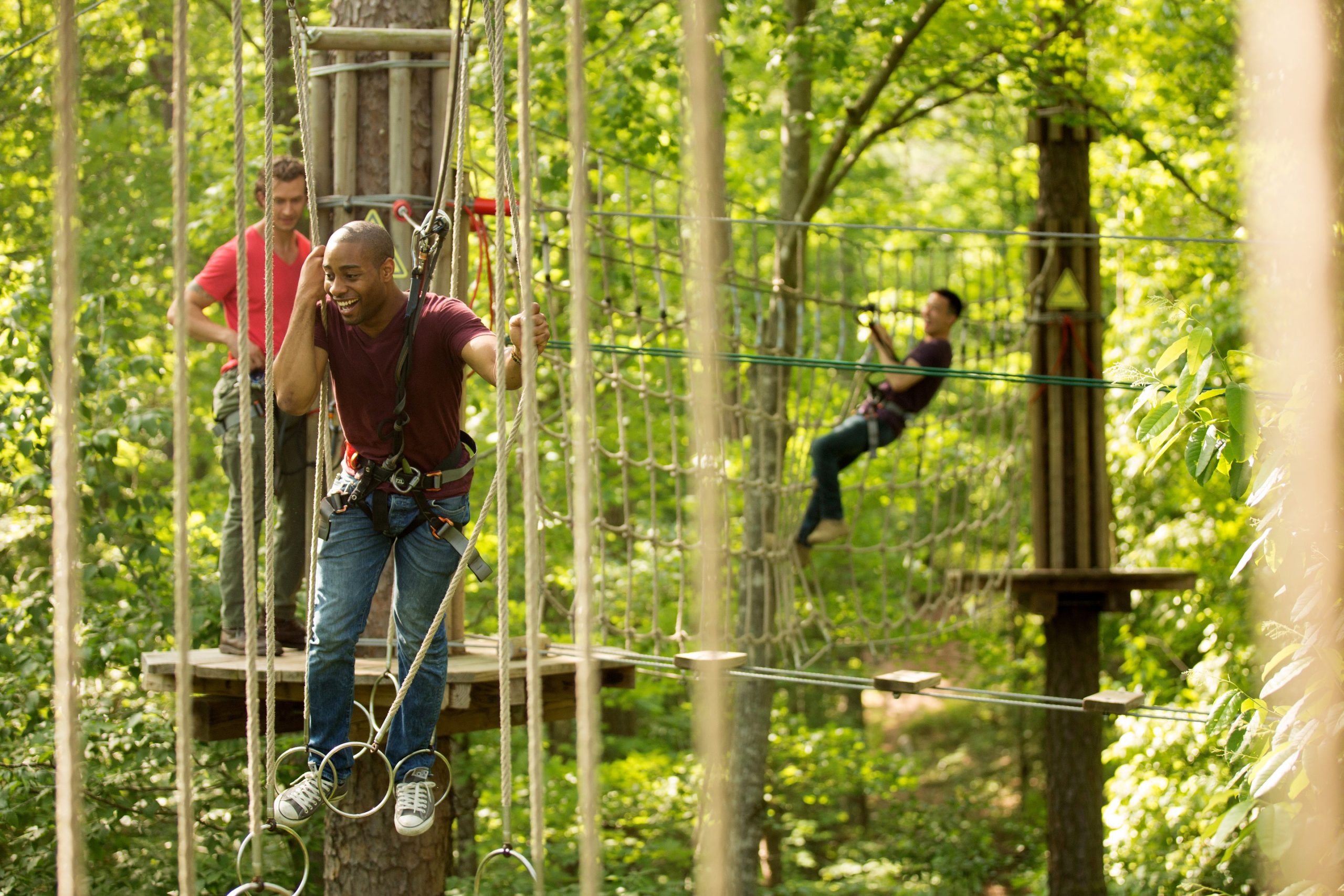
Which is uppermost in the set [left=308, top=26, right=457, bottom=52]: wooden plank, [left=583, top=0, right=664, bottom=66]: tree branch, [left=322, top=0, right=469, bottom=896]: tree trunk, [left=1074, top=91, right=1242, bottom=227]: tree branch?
[left=583, top=0, right=664, bottom=66]: tree branch

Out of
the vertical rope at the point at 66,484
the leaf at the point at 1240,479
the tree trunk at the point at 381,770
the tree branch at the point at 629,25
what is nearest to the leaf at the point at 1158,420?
the leaf at the point at 1240,479

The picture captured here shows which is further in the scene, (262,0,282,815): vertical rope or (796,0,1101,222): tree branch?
(796,0,1101,222): tree branch

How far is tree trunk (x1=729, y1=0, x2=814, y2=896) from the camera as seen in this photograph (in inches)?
225

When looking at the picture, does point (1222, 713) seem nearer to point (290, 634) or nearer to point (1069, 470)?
point (290, 634)

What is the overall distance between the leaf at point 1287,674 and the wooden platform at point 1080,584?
133 inches

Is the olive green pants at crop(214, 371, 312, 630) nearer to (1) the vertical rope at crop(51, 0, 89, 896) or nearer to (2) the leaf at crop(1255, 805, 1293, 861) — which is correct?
(1) the vertical rope at crop(51, 0, 89, 896)

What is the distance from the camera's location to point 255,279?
2.99m

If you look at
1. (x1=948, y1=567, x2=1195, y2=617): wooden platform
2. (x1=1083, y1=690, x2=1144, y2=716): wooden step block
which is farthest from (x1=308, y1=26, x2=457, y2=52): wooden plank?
(x1=948, y1=567, x2=1195, y2=617): wooden platform

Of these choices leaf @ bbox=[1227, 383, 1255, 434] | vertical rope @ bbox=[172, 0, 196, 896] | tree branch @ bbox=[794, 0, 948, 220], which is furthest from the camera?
tree branch @ bbox=[794, 0, 948, 220]

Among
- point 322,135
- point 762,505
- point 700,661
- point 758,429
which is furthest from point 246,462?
point 758,429

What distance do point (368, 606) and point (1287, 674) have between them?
4.88 ft

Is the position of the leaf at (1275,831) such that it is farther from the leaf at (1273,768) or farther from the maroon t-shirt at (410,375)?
the maroon t-shirt at (410,375)

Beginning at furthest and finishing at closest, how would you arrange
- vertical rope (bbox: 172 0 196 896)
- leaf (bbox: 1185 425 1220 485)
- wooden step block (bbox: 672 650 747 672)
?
wooden step block (bbox: 672 650 747 672) < leaf (bbox: 1185 425 1220 485) < vertical rope (bbox: 172 0 196 896)

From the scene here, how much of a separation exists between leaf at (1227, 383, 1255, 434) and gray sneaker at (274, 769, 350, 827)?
1.62m
